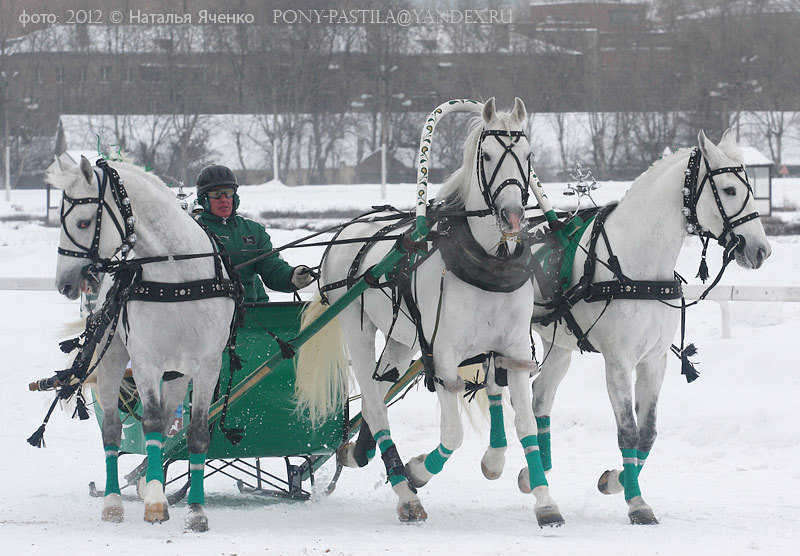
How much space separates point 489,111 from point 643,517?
2.37 meters

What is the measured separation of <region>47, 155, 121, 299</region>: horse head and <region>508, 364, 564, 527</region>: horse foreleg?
7.55 ft

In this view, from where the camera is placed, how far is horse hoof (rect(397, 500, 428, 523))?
21.1 ft

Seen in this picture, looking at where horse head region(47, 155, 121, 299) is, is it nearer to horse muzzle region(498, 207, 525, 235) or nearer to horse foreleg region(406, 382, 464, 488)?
horse foreleg region(406, 382, 464, 488)

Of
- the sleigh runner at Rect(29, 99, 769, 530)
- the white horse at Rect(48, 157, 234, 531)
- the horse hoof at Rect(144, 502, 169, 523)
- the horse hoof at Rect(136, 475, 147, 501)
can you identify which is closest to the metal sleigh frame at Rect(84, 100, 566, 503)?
the sleigh runner at Rect(29, 99, 769, 530)

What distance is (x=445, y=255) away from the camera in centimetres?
625

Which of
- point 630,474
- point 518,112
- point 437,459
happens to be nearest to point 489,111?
point 518,112

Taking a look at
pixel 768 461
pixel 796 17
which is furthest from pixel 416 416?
pixel 796 17

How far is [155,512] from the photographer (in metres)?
6.21

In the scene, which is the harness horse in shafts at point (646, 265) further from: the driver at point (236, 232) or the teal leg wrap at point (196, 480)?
the teal leg wrap at point (196, 480)

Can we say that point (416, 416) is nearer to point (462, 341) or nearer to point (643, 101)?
point (462, 341)

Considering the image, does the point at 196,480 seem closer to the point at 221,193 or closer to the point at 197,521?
the point at 197,521

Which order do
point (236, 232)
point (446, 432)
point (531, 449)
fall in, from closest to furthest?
point (531, 449)
point (446, 432)
point (236, 232)

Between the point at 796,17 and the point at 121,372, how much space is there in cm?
5523

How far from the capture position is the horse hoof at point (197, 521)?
238 inches
